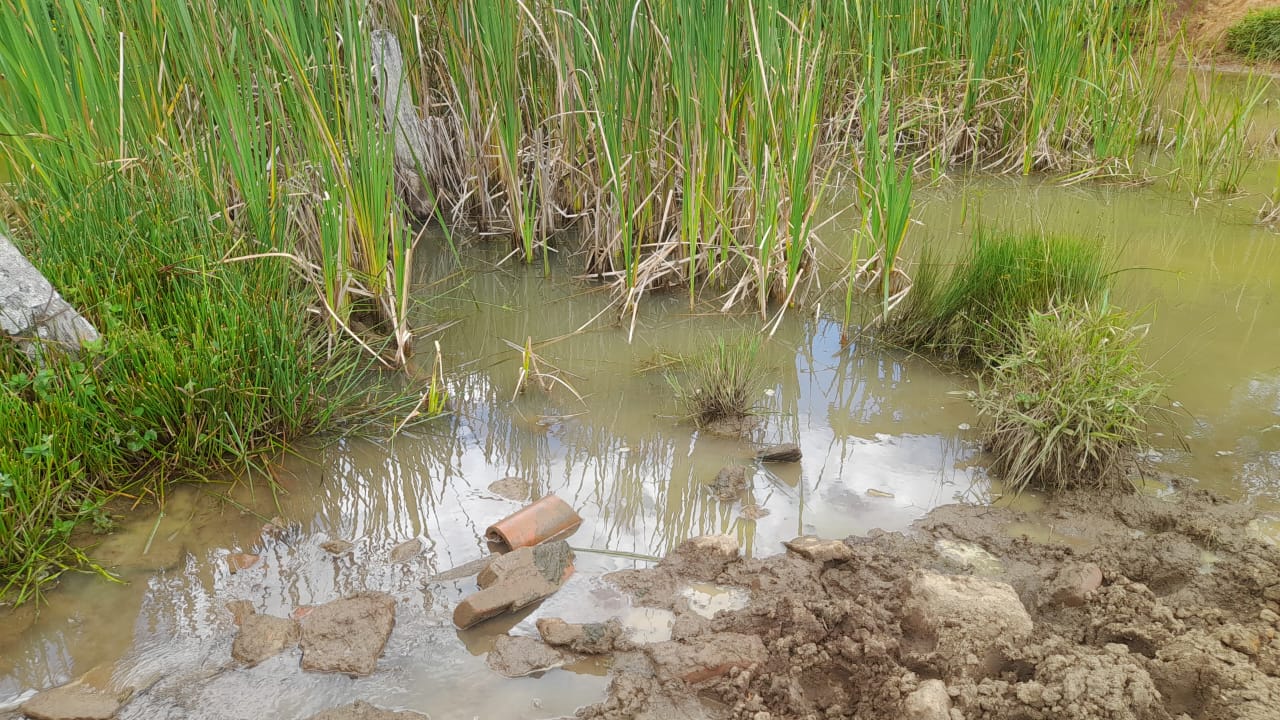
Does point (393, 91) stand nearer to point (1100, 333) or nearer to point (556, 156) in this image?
point (556, 156)

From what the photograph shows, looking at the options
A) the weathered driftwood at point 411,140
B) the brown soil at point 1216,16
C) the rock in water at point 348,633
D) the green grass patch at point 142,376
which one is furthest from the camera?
the brown soil at point 1216,16

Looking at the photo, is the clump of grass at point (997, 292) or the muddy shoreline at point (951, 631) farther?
the clump of grass at point (997, 292)

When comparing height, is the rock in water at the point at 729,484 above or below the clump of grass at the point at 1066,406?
below

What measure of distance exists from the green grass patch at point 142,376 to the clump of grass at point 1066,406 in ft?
6.71

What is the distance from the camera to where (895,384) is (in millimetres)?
3379

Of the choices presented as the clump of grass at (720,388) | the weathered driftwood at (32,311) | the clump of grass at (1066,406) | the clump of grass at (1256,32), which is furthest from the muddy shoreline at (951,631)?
the clump of grass at (1256,32)

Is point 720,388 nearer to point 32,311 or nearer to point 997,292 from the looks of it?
point 997,292

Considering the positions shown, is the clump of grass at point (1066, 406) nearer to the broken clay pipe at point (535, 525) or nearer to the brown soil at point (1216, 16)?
the broken clay pipe at point (535, 525)

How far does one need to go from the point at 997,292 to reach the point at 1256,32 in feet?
31.3

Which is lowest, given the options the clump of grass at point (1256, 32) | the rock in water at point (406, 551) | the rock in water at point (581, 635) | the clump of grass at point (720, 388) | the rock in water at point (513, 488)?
the rock in water at point (513, 488)

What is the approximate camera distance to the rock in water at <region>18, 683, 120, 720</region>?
6.07ft

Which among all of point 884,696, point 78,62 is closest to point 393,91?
point 78,62

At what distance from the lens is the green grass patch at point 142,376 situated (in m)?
2.32

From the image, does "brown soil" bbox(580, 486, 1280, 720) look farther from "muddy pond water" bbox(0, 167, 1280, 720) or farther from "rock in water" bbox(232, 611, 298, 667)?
"rock in water" bbox(232, 611, 298, 667)
